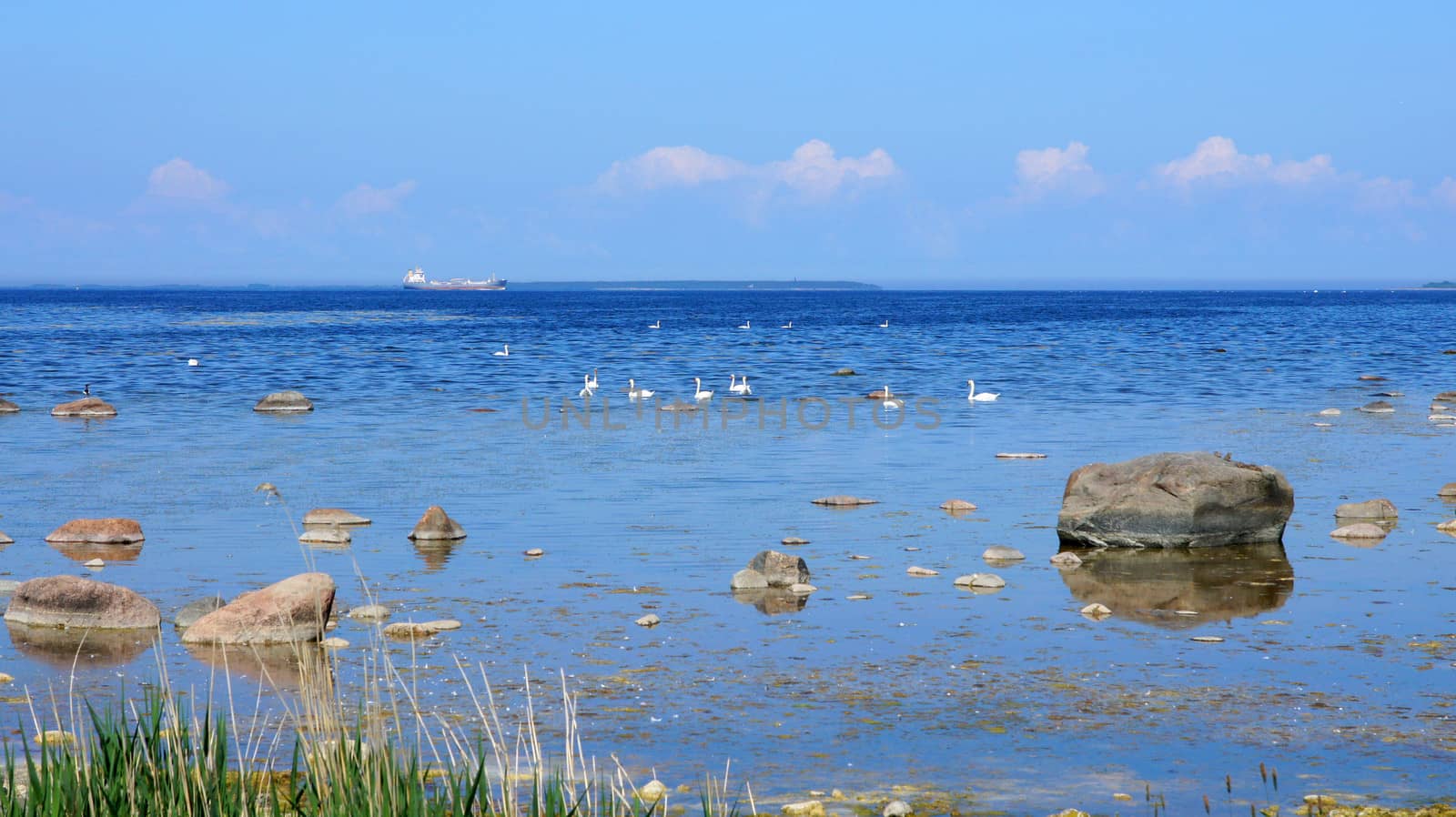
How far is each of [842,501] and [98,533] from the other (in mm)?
8981

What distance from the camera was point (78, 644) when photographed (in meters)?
11.9

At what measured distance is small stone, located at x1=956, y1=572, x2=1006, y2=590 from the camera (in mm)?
14383

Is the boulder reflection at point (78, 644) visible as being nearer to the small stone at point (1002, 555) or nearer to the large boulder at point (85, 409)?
the small stone at point (1002, 555)

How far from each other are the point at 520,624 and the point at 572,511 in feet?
22.1

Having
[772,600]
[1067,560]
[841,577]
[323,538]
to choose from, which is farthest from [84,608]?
[1067,560]

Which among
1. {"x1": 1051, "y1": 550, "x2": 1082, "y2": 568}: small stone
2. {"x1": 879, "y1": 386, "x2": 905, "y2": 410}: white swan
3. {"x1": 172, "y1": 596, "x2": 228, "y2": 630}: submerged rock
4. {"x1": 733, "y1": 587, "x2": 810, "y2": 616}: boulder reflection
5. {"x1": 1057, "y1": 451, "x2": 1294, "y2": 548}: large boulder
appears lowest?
{"x1": 879, "y1": 386, "x2": 905, "y2": 410}: white swan

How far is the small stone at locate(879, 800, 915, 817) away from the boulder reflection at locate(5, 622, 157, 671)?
6283mm

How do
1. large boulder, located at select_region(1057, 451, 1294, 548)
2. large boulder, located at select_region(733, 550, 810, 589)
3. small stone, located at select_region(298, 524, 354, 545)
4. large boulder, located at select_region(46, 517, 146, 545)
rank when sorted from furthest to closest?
small stone, located at select_region(298, 524, 354, 545)
large boulder, located at select_region(46, 517, 146, 545)
large boulder, located at select_region(1057, 451, 1294, 548)
large boulder, located at select_region(733, 550, 810, 589)

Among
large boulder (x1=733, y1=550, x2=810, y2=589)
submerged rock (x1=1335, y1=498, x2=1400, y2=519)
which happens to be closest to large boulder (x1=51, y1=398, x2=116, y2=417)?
large boulder (x1=733, y1=550, x2=810, y2=589)

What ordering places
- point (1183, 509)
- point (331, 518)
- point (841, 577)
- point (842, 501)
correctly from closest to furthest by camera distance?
point (841, 577)
point (1183, 509)
point (331, 518)
point (842, 501)

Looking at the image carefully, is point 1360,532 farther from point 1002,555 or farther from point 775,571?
point 775,571

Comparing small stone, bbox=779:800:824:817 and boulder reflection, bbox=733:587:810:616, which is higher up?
small stone, bbox=779:800:824:817

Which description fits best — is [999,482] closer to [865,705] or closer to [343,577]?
[343,577]

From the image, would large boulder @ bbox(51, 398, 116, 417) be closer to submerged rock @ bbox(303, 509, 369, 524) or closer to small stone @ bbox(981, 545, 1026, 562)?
submerged rock @ bbox(303, 509, 369, 524)
